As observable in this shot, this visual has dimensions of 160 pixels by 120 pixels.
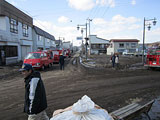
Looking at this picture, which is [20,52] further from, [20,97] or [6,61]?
[20,97]

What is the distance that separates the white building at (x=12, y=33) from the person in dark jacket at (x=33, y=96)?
16.0 m

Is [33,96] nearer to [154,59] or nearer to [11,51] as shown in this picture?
[154,59]

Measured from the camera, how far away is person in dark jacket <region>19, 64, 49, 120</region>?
255 centimetres

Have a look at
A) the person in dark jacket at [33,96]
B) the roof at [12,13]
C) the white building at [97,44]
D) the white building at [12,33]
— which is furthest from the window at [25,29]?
the white building at [97,44]

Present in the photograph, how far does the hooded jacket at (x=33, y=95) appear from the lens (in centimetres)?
255

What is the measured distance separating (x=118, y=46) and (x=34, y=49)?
3789cm

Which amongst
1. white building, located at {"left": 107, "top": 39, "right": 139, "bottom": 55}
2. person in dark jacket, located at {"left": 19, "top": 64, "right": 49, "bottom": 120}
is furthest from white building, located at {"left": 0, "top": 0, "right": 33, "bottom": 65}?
white building, located at {"left": 107, "top": 39, "right": 139, "bottom": 55}

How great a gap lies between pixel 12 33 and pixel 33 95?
19382 millimetres

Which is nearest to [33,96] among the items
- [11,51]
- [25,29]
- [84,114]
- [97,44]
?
[84,114]

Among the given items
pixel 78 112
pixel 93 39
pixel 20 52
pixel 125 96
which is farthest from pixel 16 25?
pixel 93 39

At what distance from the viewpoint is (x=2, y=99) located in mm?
5227

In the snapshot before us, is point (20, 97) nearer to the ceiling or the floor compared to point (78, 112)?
nearer to the floor

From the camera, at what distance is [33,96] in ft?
8.36

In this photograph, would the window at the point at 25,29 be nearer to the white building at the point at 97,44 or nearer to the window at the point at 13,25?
the window at the point at 13,25
